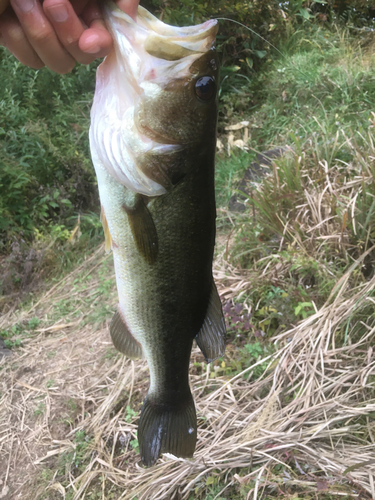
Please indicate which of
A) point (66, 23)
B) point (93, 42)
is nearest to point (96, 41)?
point (93, 42)

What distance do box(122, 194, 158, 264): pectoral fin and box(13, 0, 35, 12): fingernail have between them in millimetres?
589

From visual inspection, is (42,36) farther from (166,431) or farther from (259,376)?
(259,376)

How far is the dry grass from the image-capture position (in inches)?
74.2

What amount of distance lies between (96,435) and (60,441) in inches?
12.0

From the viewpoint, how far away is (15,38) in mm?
1096

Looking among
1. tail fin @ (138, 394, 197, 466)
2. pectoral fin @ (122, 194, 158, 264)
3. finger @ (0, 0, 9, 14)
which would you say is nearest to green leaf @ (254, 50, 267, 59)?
finger @ (0, 0, 9, 14)

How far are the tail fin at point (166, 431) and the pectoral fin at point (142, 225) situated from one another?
2.15 ft

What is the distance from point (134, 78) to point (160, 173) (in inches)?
10.9

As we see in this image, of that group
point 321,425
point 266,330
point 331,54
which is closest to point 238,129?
point 331,54

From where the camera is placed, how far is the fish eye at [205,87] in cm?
101

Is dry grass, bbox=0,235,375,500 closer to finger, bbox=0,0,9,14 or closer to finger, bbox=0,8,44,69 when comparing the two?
finger, bbox=0,8,44,69

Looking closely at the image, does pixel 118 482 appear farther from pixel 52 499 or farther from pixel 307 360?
pixel 307 360

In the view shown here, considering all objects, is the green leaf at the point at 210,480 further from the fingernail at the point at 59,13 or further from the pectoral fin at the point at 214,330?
the fingernail at the point at 59,13

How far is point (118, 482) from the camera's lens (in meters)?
2.23
